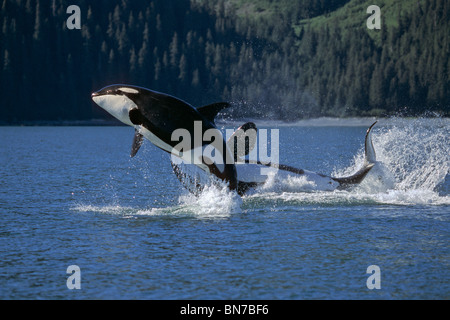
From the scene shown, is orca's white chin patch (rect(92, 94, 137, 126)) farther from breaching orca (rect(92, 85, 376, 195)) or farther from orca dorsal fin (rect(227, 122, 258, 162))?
orca dorsal fin (rect(227, 122, 258, 162))

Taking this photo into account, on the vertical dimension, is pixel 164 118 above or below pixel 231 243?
above

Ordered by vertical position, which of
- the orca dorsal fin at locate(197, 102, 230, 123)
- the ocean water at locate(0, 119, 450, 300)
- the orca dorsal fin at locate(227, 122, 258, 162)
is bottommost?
the ocean water at locate(0, 119, 450, 300)

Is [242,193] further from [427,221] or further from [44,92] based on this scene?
[44,92]

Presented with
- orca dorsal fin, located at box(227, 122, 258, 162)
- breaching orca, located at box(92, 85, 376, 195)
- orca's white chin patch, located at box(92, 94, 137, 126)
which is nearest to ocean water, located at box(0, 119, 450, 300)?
breaching orca, located at box(92, 85, 376, 195)

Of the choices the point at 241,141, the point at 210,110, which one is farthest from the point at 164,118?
the point at 241,141

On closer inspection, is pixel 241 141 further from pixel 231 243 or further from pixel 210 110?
pixel 231 243

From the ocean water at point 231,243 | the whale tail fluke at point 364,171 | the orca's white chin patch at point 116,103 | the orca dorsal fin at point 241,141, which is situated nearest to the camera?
the ocean water at point 231,243

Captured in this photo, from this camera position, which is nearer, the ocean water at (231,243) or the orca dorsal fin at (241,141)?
the ocean water at (231,243)

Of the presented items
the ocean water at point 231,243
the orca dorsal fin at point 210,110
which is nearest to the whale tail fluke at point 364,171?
the ocean water at point 231,243

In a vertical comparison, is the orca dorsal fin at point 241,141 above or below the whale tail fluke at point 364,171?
above

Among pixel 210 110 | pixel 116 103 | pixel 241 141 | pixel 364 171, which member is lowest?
pixel 364 171

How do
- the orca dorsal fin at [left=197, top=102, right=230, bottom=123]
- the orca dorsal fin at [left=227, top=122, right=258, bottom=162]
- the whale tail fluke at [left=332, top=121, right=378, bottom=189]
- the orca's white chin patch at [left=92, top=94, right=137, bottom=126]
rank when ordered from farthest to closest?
the whale tail fluke at [left=332, top=121, right=378, bottom=189]
the orca dorsal fin at [left=227, top=122, right=258, bottom=162]
the orca dorsal fin at [left=197, top=102, right=230, bottom=123]
the orca's white chin patch at [left=92, top=94, right=137, bottom=126]

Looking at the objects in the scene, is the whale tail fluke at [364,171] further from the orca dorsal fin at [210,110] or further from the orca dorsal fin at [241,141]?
the orca dorsal fin at [210,110]

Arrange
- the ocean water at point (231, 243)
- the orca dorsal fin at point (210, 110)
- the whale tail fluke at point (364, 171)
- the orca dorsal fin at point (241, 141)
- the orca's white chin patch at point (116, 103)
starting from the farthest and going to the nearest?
the whale tail fluke at point (364, 171)
the orca dorsal fin at point (241, 141)
the orca dorsal fin at point (210, 110)
the orca's white chin patch at point (116, 103)
the ocean water at point (231, 243)
